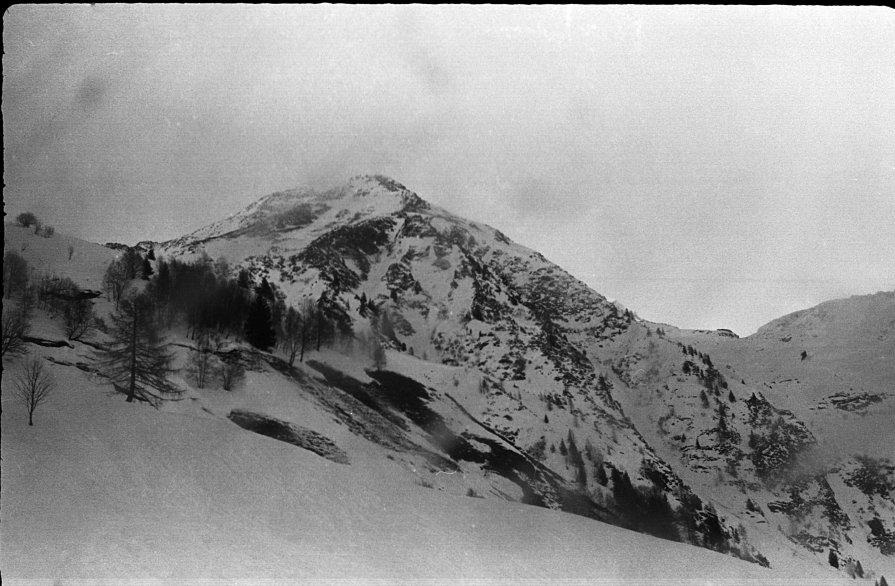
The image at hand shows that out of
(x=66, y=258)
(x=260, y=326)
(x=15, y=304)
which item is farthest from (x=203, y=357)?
(x=260, y=326)

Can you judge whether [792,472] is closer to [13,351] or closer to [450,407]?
[450,407]

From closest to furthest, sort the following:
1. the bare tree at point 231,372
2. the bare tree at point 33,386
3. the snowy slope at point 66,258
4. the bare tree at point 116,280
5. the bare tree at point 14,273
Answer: the bare tree at point 33,386
the bare tree at point 14,273
the snowy slope at point 66,258
the bare tree at point 231,372
the bare tree at point 116,280

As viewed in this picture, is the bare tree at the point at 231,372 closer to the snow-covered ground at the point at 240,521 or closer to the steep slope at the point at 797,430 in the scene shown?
the snow-covered ground at the point at 240,521

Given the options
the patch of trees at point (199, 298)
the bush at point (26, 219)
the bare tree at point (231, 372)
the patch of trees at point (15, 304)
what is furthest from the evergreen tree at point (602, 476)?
the bush at point (26, 219)

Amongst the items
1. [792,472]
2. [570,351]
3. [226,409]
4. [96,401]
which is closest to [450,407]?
[226,409]

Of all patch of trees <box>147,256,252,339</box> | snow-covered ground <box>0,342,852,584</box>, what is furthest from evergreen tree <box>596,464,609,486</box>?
snow-covered ground <box>0,342,852,584</box>

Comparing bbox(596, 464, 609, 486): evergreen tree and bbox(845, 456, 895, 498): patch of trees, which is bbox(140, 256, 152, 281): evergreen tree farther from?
bbox(845, 456, 895, 498): patch of trees

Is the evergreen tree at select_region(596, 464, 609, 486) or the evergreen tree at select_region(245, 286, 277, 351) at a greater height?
the evergreen tree at select_region(245, 286, 277, 351)

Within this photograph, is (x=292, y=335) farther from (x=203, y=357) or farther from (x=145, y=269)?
(x=203, y=357)
